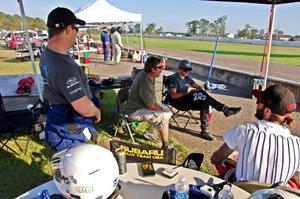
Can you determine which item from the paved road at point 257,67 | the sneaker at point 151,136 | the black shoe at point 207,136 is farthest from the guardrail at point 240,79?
the sneaker at point 151,136

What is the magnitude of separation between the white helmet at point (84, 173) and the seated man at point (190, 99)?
3295 mm

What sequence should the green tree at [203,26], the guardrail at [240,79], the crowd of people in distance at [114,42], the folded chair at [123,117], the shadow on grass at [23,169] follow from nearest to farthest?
the shadow on grass at [23,169] < the folded chair at [123,117] < the guardrail at [240,79] < the crowd of people in distance at [114,42] < the green tree at [203,26]

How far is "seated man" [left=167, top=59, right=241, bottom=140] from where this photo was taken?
14.7 feet

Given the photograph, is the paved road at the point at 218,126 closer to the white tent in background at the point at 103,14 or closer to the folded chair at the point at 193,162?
the folded chair at the point at 193,162

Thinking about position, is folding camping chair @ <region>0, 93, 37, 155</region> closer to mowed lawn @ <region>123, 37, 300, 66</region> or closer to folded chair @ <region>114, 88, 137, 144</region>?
folded chair @ <region>114, 88, 137, 144</region>

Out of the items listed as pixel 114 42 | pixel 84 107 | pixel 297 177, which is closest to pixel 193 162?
pixel 297 177

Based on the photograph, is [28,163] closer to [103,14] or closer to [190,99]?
[190,99]

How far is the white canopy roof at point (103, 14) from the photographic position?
11.3m

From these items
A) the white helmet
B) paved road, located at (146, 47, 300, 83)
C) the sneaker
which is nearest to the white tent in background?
paved road, located at (146, 47, 300, 83)

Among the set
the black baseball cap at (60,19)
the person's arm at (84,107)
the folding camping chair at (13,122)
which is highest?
the black baseball cap at (60,19)

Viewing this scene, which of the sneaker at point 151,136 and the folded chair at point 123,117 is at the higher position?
the folded chair at point 123,117

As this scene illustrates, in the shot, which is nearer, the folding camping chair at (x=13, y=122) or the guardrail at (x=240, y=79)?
the folding camping chair at (x=13, y=122)

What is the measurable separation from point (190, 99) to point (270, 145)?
299 cm

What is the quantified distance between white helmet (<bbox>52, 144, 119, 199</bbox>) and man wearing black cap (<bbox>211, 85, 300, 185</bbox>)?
3.09ft
